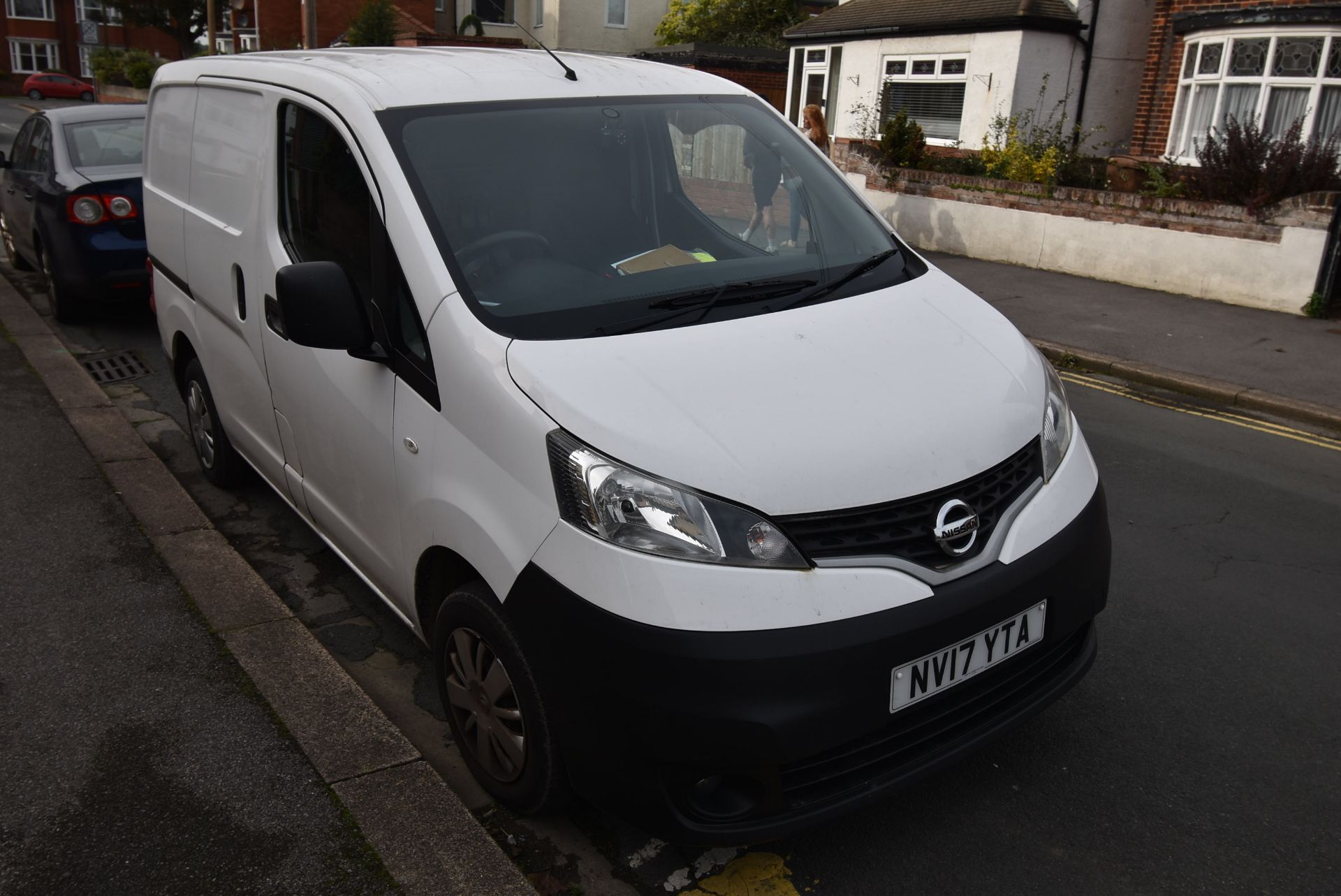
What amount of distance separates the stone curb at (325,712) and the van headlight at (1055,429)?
5.88 ft

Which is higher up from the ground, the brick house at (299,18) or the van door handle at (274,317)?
the brick house at (299,18)

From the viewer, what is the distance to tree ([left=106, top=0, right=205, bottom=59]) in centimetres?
Answer: 5944

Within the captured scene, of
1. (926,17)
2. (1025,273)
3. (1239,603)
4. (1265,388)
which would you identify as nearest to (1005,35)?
(926,17)

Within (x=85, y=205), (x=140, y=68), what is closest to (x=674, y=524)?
(x=85, y=205)

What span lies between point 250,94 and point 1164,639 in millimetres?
4104

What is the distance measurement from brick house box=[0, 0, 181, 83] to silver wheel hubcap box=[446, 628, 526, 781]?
8107 centimetres

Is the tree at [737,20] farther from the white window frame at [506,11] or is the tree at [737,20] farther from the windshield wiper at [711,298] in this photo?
the windshield wiper at [711,298]

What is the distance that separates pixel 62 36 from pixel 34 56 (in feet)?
7.65

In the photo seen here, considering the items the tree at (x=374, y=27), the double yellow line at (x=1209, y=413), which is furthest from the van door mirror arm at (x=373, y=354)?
the tree at (x=374, y=27)

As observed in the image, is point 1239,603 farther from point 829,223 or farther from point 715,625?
point 715,625

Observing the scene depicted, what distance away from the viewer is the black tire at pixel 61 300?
8891 mm

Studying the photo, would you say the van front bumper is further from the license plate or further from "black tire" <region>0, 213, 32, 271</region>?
"black tire" <region>0, 213, 32, 271</region>

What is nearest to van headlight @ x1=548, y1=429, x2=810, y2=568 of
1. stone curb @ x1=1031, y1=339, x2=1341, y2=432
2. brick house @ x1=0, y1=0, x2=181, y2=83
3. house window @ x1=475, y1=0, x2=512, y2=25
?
stone curb @ x1=1031, y1=339, x2=1341, y2=432

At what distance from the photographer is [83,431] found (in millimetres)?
6180
